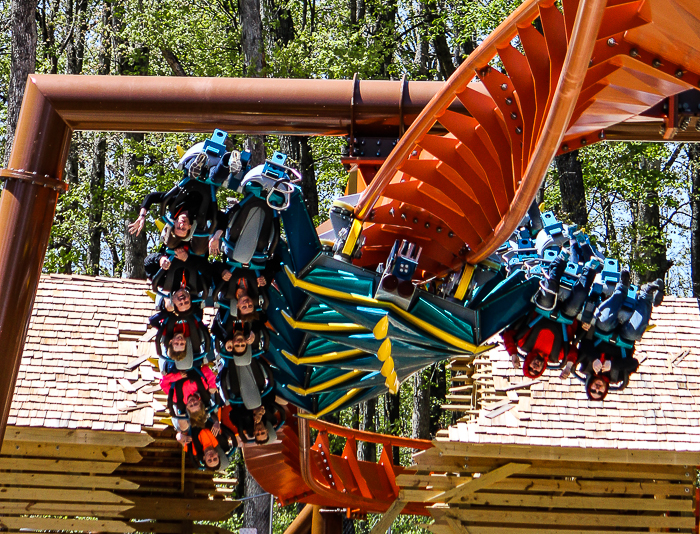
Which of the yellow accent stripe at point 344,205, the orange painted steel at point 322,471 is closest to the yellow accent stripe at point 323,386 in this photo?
the yellow accent stripe at point 344,205

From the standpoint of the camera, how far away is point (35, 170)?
592cm

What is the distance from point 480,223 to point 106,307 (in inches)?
235

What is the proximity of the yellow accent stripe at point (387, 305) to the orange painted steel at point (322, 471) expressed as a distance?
3.30 m

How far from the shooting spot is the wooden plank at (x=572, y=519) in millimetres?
9602

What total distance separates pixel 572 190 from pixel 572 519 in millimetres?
7718

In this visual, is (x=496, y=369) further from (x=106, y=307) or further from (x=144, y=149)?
(x=144, y=149)

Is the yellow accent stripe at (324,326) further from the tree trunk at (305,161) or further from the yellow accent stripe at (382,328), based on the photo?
the tree trunk at (305,161)

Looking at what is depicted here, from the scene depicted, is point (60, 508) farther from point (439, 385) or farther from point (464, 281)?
point (439, 385)

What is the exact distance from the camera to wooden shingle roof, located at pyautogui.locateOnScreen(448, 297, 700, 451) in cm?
932

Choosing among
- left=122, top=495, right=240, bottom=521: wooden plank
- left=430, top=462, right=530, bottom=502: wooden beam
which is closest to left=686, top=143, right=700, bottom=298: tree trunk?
left=430, top=462, right=530, bottom=502: wooden beam

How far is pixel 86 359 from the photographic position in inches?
380

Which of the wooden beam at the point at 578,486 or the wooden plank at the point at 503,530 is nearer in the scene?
the wooden plank at the point at 503,530

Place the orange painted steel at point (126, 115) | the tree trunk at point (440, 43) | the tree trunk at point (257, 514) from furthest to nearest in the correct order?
the tree trunk at point (440, 43) < the tree trunk at point (257, 514) < the orange painted steel at point (126, 115)

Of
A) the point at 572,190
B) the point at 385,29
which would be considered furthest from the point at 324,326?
the point at 385,29
